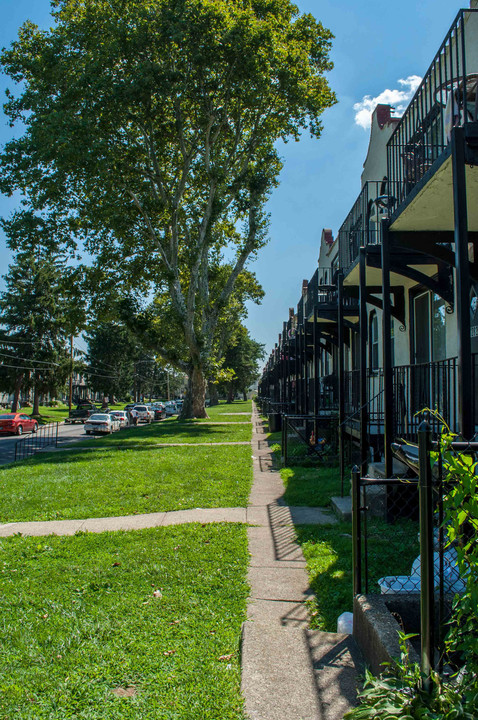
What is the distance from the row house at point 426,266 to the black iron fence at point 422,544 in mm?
727

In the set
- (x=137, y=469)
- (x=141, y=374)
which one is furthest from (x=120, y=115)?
(x=141, y=374)

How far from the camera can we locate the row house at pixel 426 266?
4598 mm

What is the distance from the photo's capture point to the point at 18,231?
75.9 ft

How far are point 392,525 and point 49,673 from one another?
4.46 meters

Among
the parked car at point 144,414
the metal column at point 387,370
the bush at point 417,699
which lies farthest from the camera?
the parked car at point 144,414

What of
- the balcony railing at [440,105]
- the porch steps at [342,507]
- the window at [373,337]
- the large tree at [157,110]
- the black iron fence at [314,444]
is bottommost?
the porch steps at [342,507]

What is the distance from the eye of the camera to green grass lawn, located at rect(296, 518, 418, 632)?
14.3 feet

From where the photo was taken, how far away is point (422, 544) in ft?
7.70

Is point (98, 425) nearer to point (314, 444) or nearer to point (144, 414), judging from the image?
point (144, 414)

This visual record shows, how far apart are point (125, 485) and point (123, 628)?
627 cm

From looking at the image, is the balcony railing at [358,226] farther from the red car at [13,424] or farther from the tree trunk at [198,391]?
the red car at [13,424]

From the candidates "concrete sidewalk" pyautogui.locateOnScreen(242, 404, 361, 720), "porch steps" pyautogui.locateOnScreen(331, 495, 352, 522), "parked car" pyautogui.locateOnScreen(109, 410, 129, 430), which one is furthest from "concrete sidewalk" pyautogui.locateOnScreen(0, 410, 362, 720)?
"parked car" pyautogui.locateOnScreen(109, 410, 129, 430)

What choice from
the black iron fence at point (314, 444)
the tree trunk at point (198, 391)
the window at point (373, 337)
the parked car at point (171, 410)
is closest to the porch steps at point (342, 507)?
the black iron fence at point (314, 444)

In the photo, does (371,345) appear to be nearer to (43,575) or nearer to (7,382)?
(43,575)
